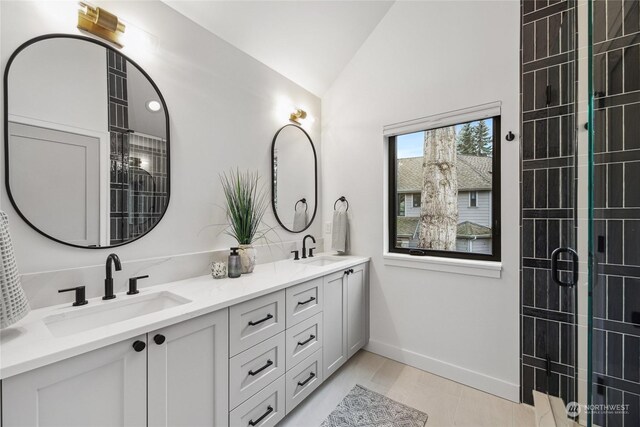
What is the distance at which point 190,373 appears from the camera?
114cm

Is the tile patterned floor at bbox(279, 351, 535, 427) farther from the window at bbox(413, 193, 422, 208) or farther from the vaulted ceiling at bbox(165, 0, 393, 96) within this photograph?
the vaulted ceiling at bbox(165, 0, 393, 96)

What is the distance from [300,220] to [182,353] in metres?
1.57

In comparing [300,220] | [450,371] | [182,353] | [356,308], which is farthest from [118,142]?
[450,371]

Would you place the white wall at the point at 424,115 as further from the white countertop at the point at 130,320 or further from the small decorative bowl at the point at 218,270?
the small decorative bowl at the point at 218,270

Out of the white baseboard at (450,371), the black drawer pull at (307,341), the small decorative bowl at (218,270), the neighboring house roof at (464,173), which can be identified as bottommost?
the white baseboard at (450,371)

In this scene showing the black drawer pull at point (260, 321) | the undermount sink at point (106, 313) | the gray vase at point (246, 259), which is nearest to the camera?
the undermount sink at point (106, 313)

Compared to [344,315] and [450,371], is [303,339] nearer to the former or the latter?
[344,315]

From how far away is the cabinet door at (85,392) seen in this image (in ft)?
2.55

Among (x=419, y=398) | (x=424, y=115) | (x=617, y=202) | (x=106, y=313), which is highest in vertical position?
(x=424, y=115)

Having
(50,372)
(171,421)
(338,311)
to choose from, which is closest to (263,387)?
(171,421)

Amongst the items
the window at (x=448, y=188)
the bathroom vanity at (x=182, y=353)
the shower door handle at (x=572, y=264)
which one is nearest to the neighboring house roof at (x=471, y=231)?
the window at (x=448, y=188)

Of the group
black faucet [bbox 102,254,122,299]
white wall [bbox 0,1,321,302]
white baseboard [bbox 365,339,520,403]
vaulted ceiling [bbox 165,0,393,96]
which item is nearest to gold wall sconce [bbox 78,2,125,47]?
white wall [bbox 0,1,321,302]

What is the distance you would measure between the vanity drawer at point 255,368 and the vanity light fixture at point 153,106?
141 cm

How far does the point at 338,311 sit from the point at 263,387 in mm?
780
